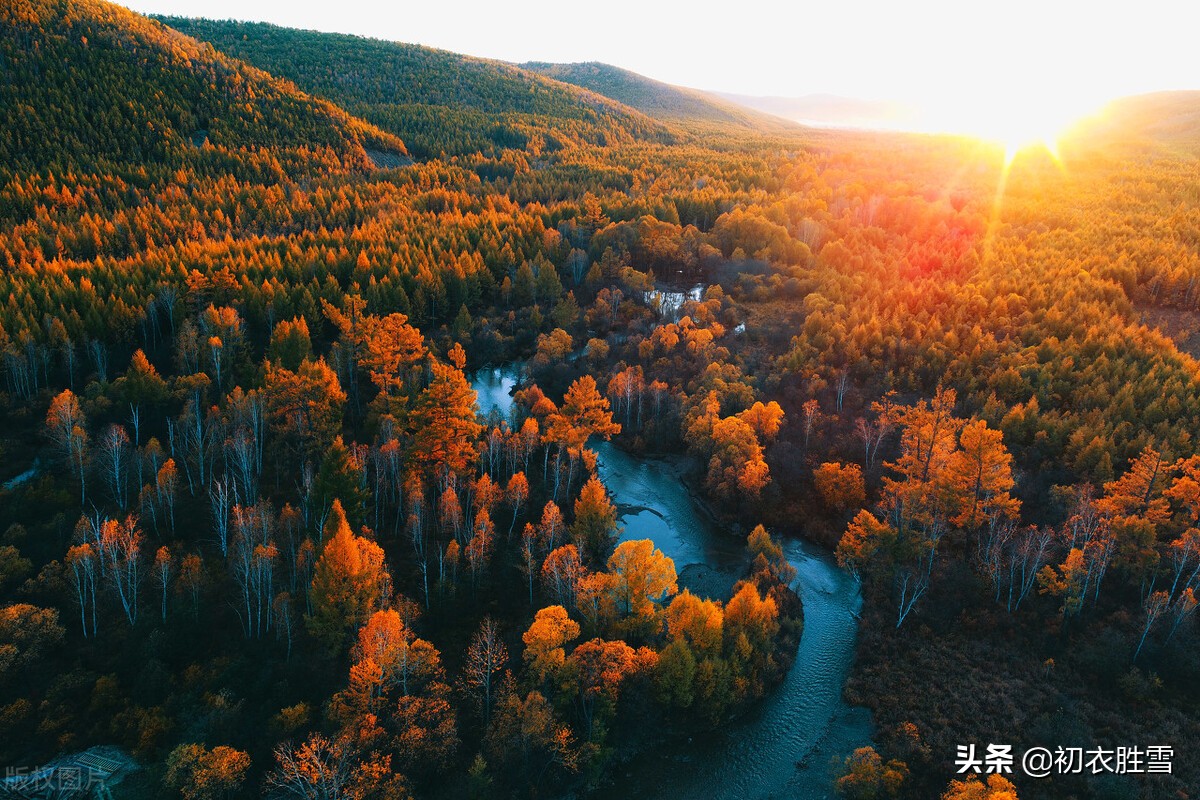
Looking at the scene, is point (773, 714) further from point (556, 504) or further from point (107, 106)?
point (107, 106)

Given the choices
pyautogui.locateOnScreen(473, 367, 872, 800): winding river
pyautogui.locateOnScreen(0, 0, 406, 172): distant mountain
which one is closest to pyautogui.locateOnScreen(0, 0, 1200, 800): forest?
pyautogui.locateOnScreen(473, 367, 872, 800): winding river

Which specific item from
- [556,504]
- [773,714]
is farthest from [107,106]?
[773,714]

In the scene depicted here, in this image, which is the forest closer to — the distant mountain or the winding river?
the winding river

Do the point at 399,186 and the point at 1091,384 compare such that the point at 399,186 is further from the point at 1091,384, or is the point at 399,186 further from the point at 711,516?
the point at 1091,384

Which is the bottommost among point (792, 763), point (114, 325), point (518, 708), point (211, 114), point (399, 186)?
point (792, 763)

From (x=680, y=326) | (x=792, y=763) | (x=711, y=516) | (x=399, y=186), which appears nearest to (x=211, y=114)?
(x=399, y=186)

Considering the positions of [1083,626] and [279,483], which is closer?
[1083,626]
